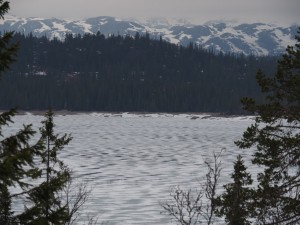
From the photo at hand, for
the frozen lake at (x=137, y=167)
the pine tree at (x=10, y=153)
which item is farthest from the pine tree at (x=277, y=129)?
the frozen lake at (x=137, y=167)

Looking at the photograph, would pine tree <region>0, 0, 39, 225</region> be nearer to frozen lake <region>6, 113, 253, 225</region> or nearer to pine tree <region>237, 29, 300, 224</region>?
pine tree <region>237, 29, 300, 224</region>

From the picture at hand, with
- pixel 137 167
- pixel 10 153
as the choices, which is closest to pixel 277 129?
pixel 10 153

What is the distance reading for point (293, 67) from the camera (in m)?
18.2

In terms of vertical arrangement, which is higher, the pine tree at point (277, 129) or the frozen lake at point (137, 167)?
the pine tree at point (277, 129)

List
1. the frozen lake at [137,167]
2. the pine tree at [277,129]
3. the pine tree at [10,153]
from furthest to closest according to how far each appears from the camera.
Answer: the frozen lake at [137,167], the pine tree at [277,129], the pine tree at [10,153]

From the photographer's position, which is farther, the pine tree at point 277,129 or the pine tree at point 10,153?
the pine tree at point 277,129

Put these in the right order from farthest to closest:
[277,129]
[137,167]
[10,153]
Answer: [137,167], [277,129], [10,153]

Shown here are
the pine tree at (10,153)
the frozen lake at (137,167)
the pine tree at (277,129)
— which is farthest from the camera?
the frozen lake at (137,167)

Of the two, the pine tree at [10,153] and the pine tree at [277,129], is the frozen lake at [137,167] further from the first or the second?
the pine tree at [10,153]

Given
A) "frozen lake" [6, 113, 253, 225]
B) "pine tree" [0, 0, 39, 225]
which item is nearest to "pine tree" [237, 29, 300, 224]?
"pine tree" [0, 0, 39, 225]

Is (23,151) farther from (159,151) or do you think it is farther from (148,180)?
(159,151)

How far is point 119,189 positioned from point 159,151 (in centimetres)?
3346

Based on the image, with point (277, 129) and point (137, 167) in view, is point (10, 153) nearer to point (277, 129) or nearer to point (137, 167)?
point (277, 129)

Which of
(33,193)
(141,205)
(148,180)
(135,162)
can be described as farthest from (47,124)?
(135,162)
